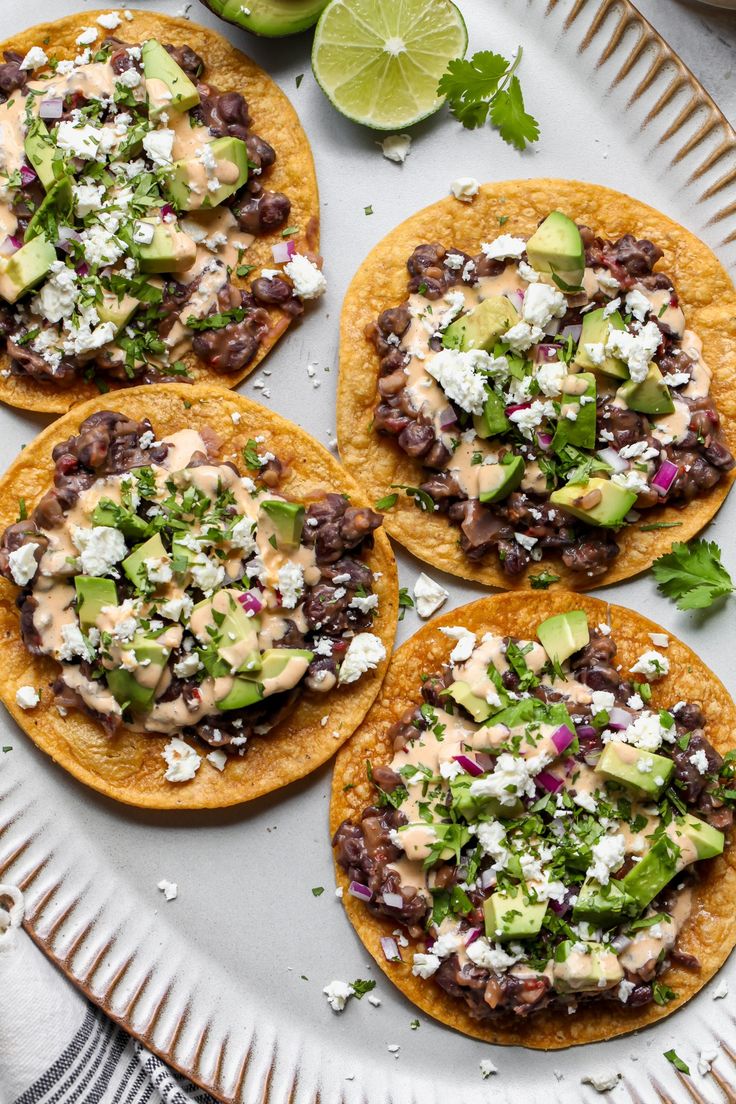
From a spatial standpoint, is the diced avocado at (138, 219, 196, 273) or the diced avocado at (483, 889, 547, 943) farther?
the diced avocado at (138, 219, 196, 273)

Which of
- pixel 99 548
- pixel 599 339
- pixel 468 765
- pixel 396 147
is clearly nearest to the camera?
pixel 99 548

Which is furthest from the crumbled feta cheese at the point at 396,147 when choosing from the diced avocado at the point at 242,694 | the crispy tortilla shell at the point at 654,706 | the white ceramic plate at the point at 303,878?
the diced avocado at the point at 242,694

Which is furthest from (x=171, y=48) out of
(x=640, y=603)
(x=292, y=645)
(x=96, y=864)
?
(x=96, y=864)

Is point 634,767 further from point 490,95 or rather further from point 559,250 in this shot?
point 490,95

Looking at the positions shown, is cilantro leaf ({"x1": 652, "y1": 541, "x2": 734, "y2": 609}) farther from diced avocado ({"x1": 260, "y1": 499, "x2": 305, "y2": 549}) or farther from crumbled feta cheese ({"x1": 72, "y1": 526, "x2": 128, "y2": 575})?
crumbled feta cheese ({"x1": 72, "y1": 526, "x2": 128, "y2": 575})

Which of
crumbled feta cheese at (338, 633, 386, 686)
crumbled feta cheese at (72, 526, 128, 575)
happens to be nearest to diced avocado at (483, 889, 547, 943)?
crumbled feta cheese at (338, 633, 386, 686)

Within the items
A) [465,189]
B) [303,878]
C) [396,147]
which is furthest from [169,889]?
[396,147]
